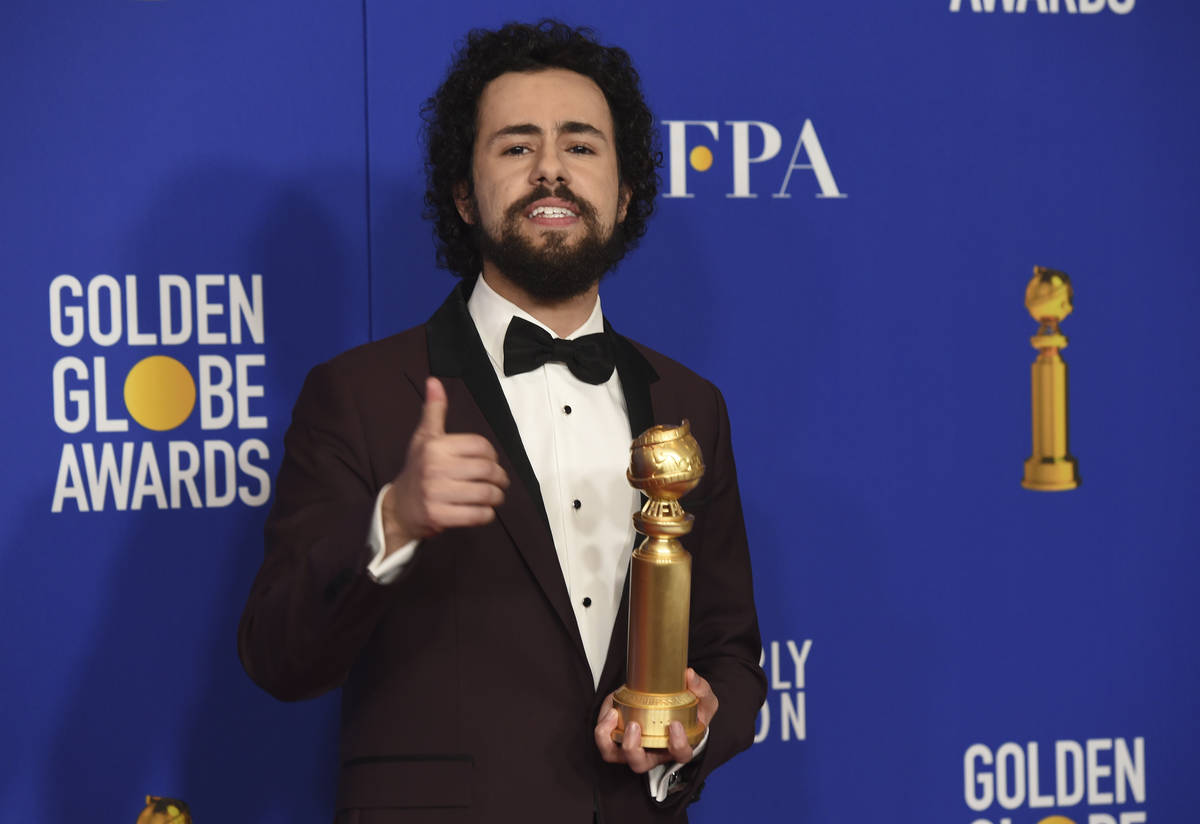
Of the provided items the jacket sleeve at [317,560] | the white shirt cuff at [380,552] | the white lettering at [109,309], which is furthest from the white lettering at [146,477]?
the white shirt cuff at [380,552]

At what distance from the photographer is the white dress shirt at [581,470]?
179 centimetres

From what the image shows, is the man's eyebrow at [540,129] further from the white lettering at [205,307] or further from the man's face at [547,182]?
the white lettering at [205,307]

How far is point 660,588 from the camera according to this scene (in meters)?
1.48

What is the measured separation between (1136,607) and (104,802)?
7.10ft

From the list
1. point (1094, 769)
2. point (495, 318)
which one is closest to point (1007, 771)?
point (1094, 769)

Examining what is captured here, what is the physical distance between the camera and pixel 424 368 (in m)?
1.81

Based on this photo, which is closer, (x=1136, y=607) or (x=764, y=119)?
(x=764, y=119)

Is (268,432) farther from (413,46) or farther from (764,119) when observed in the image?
(764,119)

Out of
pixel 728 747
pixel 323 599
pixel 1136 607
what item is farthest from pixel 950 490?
pixel 323 599

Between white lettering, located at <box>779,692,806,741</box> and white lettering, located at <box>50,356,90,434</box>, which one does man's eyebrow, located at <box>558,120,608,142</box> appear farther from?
white lettering, located at <box>779,692,806,741</box>

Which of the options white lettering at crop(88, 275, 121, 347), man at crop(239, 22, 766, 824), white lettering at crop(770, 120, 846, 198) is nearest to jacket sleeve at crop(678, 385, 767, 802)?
man at crop(239, 22, 766, 824)

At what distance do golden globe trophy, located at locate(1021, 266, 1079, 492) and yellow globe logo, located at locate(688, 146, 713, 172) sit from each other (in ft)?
2.48

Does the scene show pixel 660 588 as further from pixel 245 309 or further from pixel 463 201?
pixel 245 309

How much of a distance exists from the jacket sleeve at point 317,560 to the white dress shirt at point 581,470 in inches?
8.2
